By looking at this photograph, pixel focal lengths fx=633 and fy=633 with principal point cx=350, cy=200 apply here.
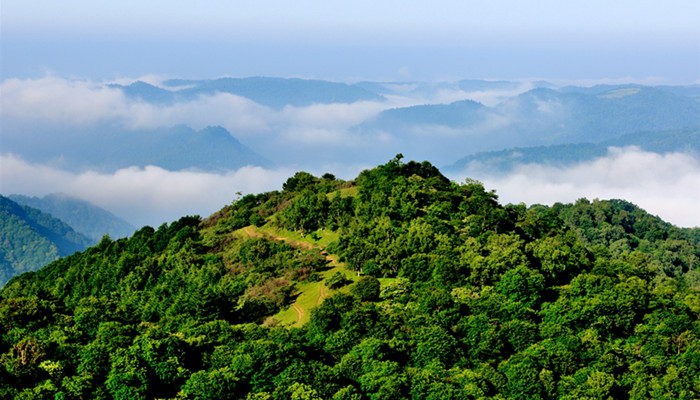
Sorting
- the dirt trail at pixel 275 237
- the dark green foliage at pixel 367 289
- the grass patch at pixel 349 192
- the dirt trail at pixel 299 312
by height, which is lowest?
the dirt trail at pixel 299 312

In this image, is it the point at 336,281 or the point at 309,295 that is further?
the point at 309,295

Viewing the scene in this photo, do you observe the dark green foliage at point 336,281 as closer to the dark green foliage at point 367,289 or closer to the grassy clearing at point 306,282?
the grassy clearing at point 306,282

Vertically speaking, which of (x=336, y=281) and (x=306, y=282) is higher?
(x=336, y=281)

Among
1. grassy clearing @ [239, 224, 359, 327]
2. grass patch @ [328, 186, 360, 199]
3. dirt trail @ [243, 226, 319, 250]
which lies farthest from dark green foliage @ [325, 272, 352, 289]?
grass patch @ [328, 186, 360, 199]

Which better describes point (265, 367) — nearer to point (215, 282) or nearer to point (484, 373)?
point (484, 373)

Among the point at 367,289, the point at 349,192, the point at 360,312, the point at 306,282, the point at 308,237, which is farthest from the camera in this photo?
the point at 349,192

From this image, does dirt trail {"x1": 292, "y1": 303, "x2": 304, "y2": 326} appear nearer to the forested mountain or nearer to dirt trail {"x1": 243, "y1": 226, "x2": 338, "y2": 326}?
dirt trail {"x1": 243, "y1": 226, "x2": 338, "y2": 326}

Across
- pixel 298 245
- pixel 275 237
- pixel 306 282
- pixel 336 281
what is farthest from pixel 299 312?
pixel 275 237

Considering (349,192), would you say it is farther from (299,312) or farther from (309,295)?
(299,312)

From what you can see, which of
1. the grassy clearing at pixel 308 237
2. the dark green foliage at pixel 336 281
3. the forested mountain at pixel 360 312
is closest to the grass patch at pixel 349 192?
the forested mountain at pixel 360 312
